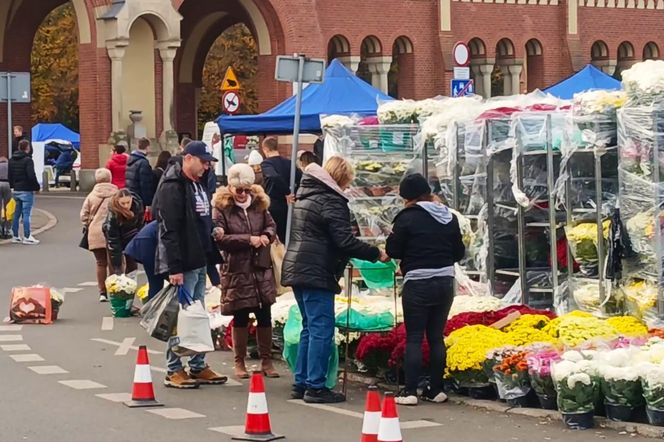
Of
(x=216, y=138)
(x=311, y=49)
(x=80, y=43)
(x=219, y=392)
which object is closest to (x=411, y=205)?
(x=219, y=392)

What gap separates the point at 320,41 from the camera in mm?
45281

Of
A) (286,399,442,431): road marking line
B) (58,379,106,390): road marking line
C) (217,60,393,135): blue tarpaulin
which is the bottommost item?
(286,399,442,431): road marking line

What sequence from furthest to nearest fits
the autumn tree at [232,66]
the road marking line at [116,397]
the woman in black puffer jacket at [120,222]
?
the autumn tree at [232,66]
the woman in black puffer jacket at [120,222]
the road marking line at [116,397]

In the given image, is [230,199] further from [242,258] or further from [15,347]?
[15,347]

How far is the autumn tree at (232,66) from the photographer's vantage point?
60094 mm

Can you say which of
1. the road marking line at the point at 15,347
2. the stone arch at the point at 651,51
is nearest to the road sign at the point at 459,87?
the road marking line at the point at 15,347

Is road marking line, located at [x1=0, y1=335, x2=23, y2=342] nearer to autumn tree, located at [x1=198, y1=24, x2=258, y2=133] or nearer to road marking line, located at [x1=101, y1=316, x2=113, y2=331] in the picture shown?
road marking line, located at [x1=101, y1=316, x2=113, y2=331]

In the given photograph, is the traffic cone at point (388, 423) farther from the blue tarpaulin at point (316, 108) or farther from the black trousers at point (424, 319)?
the blue tarpaulin at point (316, 108)

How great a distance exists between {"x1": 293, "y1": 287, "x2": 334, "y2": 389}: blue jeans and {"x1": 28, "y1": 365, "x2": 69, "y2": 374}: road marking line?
2773 millimetres

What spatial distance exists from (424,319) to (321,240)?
0.99 m

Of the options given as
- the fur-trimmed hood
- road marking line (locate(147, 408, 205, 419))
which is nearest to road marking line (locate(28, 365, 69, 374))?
the fur-trimmed hood

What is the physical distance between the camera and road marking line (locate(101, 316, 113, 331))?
16.7 metres

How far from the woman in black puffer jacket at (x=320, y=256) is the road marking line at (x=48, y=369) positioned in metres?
2.78

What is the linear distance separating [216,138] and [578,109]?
67.3 feet
